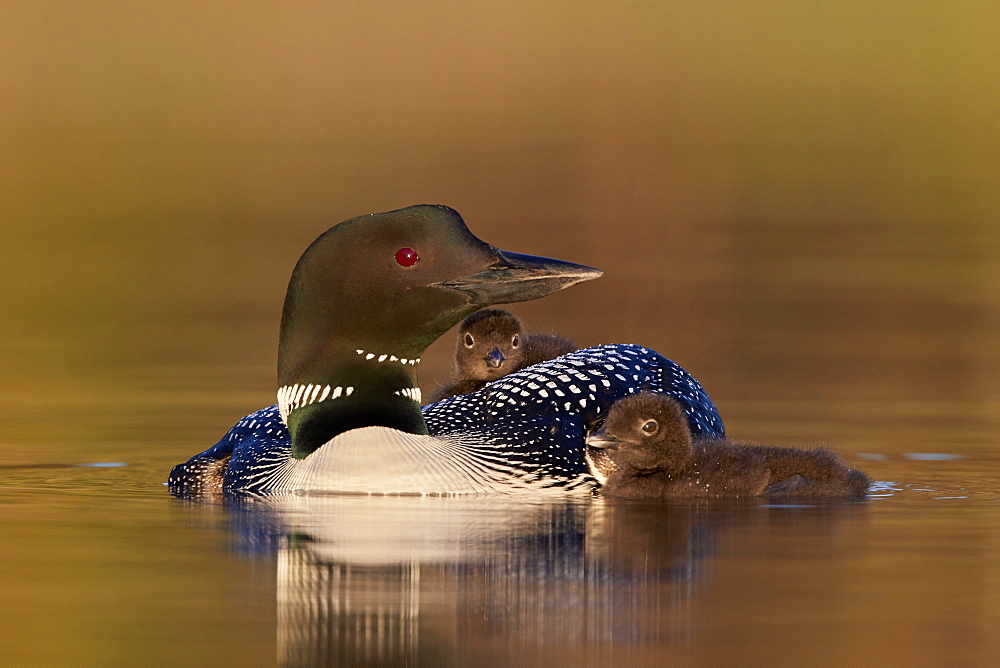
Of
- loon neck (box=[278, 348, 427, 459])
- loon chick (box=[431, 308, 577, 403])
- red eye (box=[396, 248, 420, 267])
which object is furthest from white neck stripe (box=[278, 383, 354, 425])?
loon chick (box=[431, 308, 577, 403])

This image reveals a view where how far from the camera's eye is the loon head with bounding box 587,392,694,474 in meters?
7.74

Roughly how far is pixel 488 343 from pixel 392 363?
1.63 meters

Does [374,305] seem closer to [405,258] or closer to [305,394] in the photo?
[405,258]

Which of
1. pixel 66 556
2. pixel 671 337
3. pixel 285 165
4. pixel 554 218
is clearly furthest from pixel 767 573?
pixel 285 165

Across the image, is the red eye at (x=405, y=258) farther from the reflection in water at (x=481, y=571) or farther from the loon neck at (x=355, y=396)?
the reflection in water at (x=481, y=571)

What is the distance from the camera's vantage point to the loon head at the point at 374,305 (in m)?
7.57

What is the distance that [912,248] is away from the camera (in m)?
19.0

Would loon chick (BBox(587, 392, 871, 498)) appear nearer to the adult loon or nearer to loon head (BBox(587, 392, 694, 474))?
loon head (BBox(587, 392, 694, 474))

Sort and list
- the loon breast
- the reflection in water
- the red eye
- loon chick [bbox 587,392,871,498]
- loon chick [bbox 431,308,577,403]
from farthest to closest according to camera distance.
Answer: loon chick [bbox 431,308,577,403] → loon chick [bbox 587,392,871,498] → the red eye → the loon breast → the reflection in water

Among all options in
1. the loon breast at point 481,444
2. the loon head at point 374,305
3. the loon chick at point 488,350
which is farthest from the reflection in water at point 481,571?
the loon chick at point 488,350

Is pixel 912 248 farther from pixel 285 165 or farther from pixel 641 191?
pixel 285 165

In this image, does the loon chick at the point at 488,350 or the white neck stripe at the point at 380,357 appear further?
the loon chick at the point at 488,350

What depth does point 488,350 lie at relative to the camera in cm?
920

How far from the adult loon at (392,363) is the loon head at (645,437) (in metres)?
0.13
